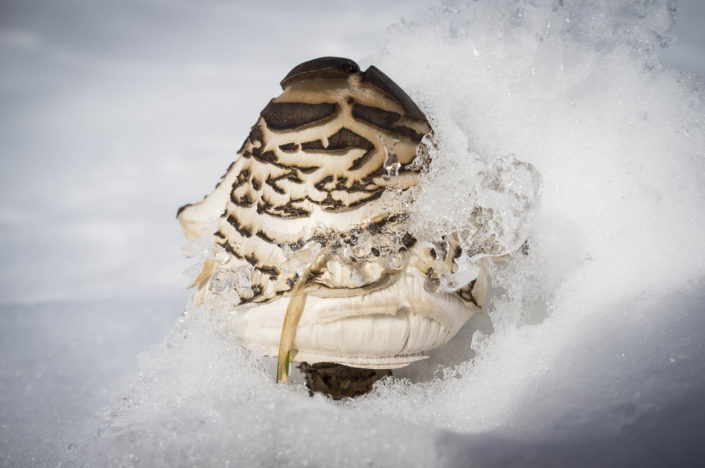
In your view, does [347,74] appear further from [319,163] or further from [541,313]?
[541,313]

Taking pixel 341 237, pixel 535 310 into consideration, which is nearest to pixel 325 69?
pixel 341 237

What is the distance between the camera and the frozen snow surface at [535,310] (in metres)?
0.38

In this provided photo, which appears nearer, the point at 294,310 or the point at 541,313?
the point at 294,310

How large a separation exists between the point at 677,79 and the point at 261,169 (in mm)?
401

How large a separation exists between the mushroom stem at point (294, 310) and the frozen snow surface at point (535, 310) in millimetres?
40

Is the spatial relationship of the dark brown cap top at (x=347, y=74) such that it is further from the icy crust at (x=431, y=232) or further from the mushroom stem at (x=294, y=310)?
the mushroom stem at (x=294, y=310)

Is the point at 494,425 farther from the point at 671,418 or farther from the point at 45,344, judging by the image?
the point at 45,344

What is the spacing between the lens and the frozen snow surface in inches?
14.9

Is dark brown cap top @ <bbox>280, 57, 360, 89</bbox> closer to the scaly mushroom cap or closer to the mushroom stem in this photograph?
the scaly mushroom cap

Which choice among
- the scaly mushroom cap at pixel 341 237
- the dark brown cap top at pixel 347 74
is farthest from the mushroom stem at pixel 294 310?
the dark brown cap top at pixel 347 74

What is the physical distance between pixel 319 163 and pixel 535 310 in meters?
0.25

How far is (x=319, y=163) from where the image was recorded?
436mm

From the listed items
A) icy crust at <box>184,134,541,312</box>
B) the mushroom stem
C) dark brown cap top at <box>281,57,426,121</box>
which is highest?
dark brown cap top at <box>281,57,426,121</box>

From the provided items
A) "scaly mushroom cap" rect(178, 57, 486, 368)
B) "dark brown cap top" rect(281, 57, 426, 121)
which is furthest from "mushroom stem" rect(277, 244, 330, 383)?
"dark brown cap top" rect(281, 57, 426, 121)
